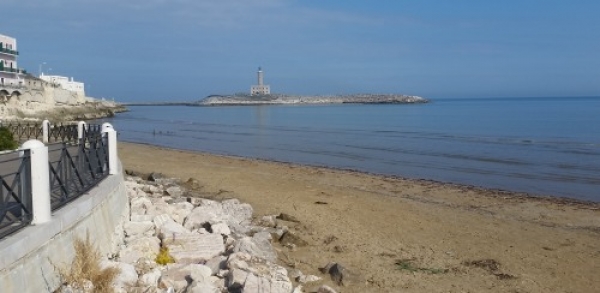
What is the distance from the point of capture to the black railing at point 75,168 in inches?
252

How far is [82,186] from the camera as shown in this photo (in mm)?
7398

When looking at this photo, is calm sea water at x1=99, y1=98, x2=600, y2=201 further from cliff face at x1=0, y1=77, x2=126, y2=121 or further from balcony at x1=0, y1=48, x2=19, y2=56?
balcony at x1=0, y1=48, x2=19, y2=56

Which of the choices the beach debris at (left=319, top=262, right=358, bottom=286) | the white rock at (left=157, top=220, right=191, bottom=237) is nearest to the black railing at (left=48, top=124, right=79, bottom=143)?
the white rock at (left=157, top=220, right=191, bottom=237)

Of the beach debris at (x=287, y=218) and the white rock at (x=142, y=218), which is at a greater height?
the white rock at (x=142, y=218)

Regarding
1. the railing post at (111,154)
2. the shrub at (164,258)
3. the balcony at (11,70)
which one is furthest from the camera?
the balcony at (11,70)

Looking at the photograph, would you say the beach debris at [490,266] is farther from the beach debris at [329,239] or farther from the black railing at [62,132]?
the black railing at [62,132]

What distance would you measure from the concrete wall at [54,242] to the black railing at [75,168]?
173 millimetres

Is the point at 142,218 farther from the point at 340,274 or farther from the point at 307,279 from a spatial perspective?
the point at 340,274

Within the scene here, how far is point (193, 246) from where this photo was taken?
7.78m

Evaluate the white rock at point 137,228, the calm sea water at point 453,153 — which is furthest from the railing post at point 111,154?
the calm sea water at point 453,153

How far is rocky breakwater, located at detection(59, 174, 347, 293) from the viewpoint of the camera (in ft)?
20.1

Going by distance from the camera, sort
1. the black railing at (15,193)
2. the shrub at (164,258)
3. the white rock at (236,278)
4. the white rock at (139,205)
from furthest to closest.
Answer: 1. the white rock at (139,205)
2. the shrub at (164,258)
3. the white rock at (236,278)
4. the black railing at (15,193)

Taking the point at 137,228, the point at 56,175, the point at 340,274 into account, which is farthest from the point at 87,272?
the point at 340,274

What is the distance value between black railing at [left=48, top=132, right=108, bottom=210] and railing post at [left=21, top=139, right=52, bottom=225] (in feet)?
1.89
